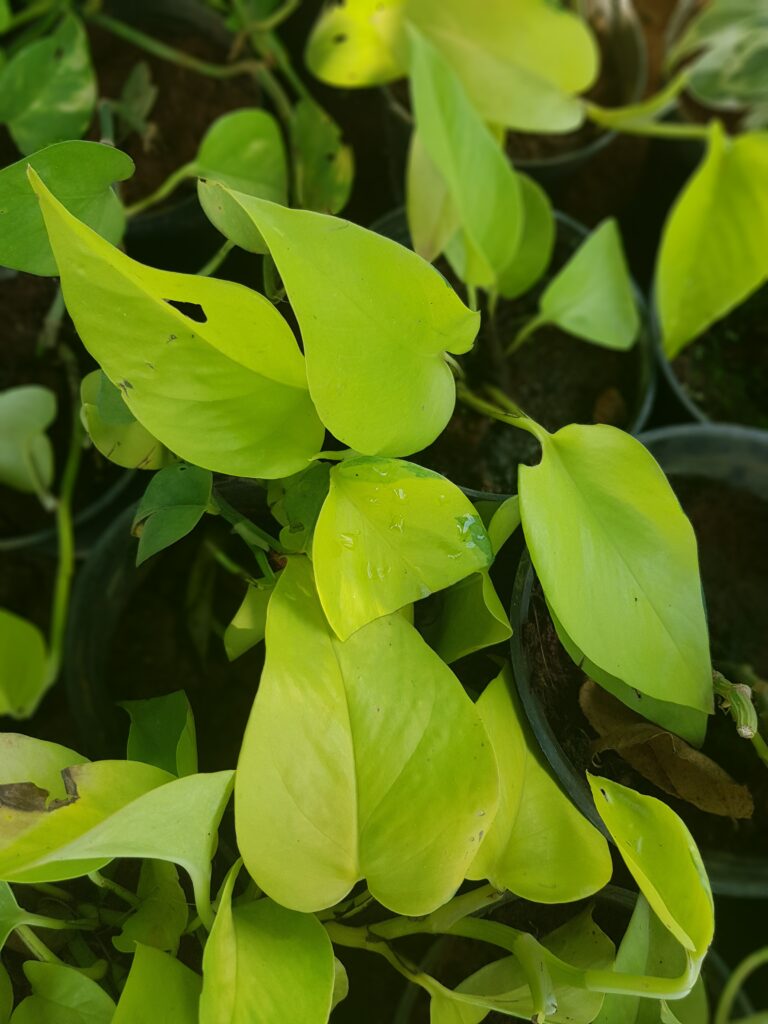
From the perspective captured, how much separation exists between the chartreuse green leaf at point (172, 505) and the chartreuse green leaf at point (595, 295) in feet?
1.27

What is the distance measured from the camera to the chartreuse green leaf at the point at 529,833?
398 mm

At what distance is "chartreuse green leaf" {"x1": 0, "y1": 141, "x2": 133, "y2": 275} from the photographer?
0.36 meters

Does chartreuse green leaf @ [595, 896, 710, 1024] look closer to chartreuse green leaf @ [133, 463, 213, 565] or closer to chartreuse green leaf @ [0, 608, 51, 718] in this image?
chartreuse green leaf @ [133, 463, 213, 565]

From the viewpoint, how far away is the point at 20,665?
67 cm

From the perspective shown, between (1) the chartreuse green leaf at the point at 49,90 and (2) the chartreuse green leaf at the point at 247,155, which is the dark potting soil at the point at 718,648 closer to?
(2) the chartreuse green leaf at the point at 247,155

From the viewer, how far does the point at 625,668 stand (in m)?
0.39

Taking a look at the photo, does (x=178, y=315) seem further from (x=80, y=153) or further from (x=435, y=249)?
(x=435, y=249)

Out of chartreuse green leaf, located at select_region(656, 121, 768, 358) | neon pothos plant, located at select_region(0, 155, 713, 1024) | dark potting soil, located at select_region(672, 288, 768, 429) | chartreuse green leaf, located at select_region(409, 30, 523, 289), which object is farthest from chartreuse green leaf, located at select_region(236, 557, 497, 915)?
dark potting soil, located at select_region(672, 288, 768, 429)

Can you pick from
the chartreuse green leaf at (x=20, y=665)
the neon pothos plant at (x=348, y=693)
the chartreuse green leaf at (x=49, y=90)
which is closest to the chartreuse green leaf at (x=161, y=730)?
the neon pothos plant at (x=348, y=693)

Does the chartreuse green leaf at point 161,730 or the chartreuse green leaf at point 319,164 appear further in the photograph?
the chartreuse green leaf at point 319,164

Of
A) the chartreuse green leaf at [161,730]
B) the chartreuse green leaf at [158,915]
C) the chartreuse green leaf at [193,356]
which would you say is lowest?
the chartreuse green leaf at [158,915]

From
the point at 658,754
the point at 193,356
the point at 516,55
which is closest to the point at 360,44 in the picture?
the point at 516,55

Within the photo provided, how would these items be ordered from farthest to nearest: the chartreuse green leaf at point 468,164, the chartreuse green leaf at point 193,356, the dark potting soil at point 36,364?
1. the dark potting soil at point 36,364
2. the chartreuse green leaf at point 468,164
3. the chartreuse green leaf at point 193,356

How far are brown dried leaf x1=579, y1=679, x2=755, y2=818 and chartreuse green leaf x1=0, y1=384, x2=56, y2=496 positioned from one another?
1.48ft
